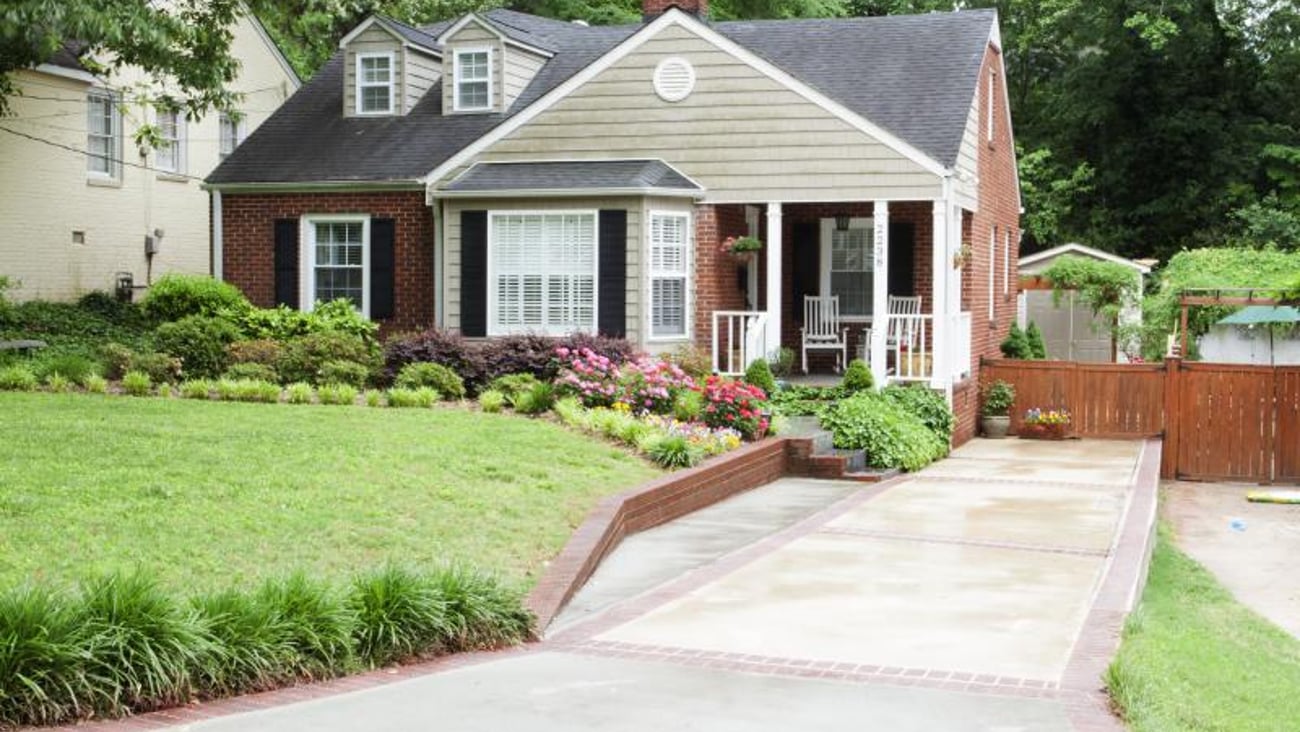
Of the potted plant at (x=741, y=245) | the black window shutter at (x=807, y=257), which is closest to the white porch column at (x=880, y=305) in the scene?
the potted plant at (x=741, y=245)

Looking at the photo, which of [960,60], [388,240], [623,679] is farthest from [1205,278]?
[623,679]

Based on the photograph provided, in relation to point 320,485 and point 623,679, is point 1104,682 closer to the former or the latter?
point 623,679

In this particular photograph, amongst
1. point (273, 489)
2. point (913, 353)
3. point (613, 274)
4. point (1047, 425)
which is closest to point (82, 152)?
point (613, 274)

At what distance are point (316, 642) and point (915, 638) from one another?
3.41 meters

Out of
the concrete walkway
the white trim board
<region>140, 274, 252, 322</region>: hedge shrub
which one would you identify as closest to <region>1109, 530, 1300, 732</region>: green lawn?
the concrete walkway

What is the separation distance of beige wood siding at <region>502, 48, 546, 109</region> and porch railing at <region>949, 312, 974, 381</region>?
7.88 meters

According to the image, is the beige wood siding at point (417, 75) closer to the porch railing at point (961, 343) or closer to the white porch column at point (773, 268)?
the white porch column at point (773, 268)

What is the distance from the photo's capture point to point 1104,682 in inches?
291

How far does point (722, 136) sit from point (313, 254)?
6.74 meters

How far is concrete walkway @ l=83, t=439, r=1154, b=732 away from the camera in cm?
676

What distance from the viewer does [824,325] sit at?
23.0 meters

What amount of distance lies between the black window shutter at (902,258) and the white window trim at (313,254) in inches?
313

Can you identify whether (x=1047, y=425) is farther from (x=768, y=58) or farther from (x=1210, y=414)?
(x=768, y=58)

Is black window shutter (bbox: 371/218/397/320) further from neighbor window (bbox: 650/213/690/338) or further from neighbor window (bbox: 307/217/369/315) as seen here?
neighbor window (bbox: 650/213/690/338)
